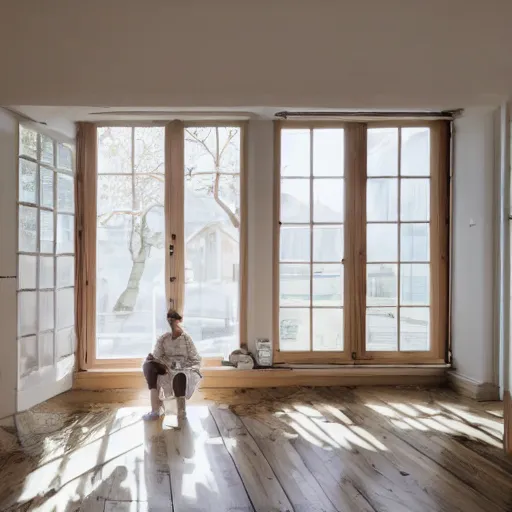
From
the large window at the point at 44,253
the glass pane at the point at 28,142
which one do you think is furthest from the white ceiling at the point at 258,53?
the large window at the point at 44,253

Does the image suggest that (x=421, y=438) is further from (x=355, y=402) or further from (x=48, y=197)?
(x=48, y=197)

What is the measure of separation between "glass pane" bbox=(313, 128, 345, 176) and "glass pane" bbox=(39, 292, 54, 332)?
2636 mm

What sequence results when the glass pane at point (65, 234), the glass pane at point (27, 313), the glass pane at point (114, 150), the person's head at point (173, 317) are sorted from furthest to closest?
the glass pane at point (114, 150) < the glass pane at point (65, 234) < the person's head at point (173, 317) < the glass pane at point (27, 313)

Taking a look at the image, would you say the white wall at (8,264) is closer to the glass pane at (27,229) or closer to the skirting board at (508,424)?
the glass pane at (27,229)

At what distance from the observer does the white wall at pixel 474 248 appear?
5238mm

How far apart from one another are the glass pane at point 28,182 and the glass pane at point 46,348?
109 centimetres

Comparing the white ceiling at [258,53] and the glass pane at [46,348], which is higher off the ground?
the white ceiling at [258,53]

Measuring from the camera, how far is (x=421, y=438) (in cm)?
409

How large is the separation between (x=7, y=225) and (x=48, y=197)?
0.72 meters

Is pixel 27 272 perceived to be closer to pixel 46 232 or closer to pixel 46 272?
pixel 46 272

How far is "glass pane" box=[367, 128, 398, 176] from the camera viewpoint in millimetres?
5832

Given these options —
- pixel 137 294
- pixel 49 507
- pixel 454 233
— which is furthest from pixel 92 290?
pixel 454 233

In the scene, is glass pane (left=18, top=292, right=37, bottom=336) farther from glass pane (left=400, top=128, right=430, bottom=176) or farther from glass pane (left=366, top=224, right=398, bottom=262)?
glass pane (left=400, top=128, right=430, bottom=176)

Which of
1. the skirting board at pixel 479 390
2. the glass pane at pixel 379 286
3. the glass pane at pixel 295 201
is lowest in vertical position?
the skirting board at pixel 479 390
